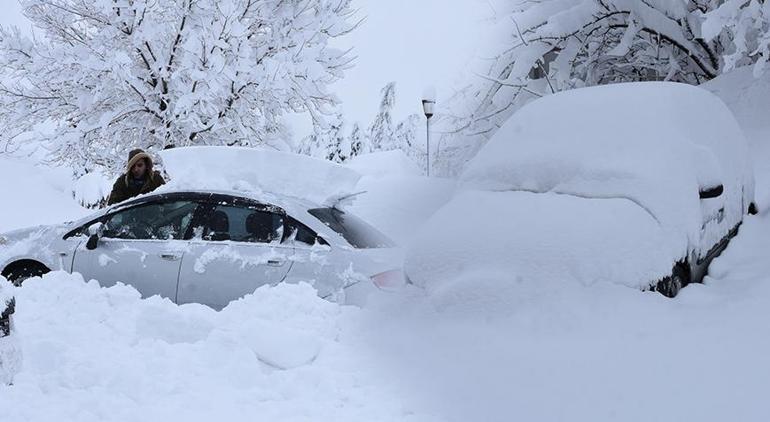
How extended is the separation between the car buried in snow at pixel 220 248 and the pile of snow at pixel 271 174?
0.36 meters

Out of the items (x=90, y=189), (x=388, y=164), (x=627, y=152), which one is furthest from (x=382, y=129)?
(x=627, y=152)

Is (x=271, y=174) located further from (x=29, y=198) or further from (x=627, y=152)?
(x=29, y=198)

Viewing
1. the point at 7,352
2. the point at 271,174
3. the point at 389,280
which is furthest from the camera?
the point at 271,174

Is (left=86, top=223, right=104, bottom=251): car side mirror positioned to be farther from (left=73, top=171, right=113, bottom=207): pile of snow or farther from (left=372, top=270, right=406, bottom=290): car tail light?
(left=73, top=171, right=113, bottom=207): pile of snow

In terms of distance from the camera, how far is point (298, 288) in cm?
511

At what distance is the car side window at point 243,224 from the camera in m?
5.56

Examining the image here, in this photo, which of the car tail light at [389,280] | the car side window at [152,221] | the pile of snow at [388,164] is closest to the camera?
the car tail light at [389,280]

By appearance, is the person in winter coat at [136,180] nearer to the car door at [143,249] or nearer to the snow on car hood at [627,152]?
the car door at [143,249]

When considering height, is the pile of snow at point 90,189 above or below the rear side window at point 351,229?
below

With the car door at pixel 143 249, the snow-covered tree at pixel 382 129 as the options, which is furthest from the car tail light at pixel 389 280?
the snow-covered tree at pixel 382 129

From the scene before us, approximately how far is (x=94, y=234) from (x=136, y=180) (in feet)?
7.18

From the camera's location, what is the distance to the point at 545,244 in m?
4.39

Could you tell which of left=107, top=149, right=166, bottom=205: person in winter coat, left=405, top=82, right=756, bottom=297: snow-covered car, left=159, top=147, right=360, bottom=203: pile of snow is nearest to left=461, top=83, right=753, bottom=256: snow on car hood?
left=405, top=82, right=756, bottom=297: snow-covered car

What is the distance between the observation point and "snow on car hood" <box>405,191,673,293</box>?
4.26m
